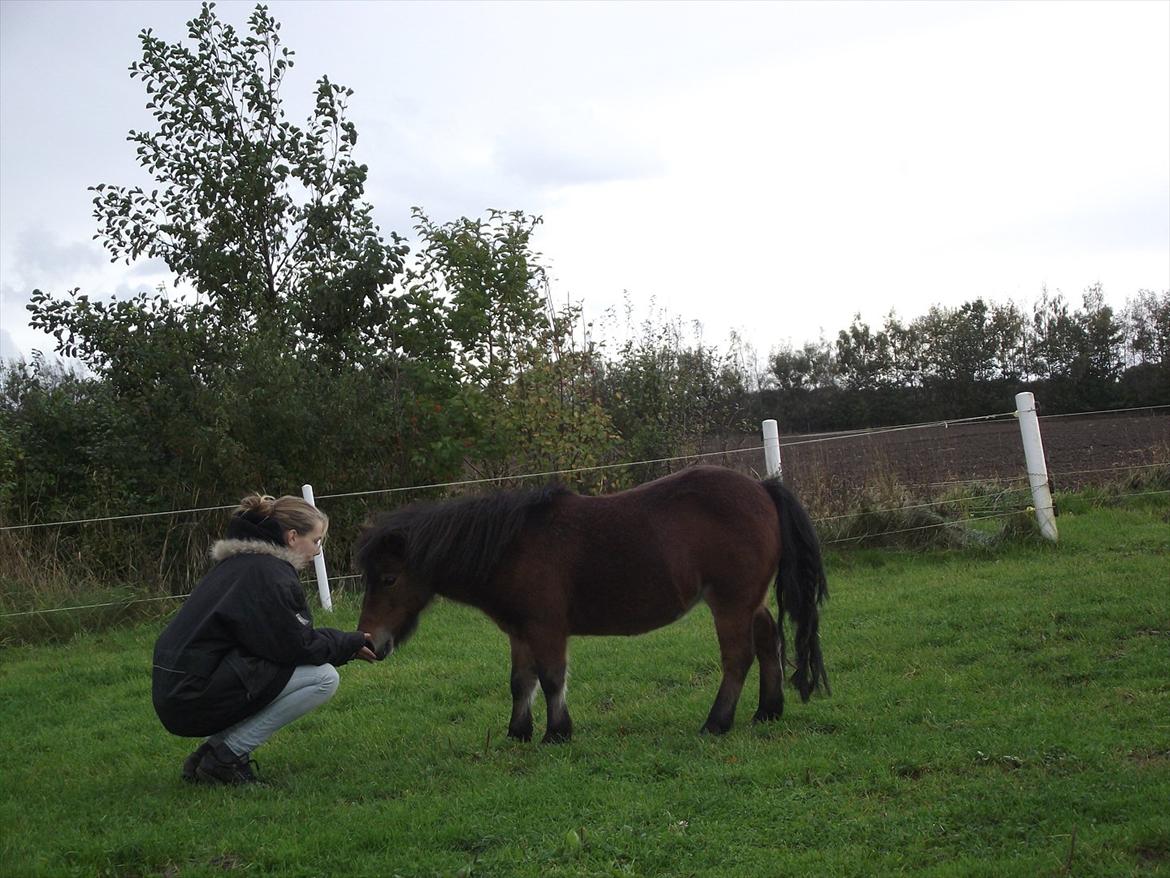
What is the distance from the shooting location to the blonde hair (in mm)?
5102

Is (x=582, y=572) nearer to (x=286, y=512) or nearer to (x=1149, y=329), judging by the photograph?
(x=286, y=512)

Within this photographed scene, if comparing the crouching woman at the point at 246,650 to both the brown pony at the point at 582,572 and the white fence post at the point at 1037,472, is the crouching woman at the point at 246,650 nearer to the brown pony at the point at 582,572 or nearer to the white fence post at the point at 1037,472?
the brown pony at the point at 582,572

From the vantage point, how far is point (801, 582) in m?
5.86

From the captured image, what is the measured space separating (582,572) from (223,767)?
2.06m

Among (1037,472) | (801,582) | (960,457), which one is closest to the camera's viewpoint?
(801,582)

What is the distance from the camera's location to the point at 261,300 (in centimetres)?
1330

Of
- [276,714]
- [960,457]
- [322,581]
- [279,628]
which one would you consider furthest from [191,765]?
[960,457]

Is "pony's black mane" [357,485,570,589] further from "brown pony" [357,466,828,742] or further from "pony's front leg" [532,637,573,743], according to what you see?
"pony's front leg" [532,637,573,743]

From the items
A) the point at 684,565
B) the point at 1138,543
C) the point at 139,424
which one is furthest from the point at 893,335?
the point at 684,565

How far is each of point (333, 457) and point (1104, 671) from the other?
8.05 metres

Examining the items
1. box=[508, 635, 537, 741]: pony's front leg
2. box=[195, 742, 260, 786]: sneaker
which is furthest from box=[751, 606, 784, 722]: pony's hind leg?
box=[195, 742, 260, 786]: sneaker

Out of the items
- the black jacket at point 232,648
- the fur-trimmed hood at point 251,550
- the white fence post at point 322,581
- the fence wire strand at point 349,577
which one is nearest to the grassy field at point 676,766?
the black jacket at point 232,648

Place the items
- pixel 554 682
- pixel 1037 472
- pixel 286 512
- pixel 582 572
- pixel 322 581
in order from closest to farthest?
1. pixel 286 512
2. pixel 554 682
3. pixel 582 572
4. pixel 322 581
5. pixel 1037 472

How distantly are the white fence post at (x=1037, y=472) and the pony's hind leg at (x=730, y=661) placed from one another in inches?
224
